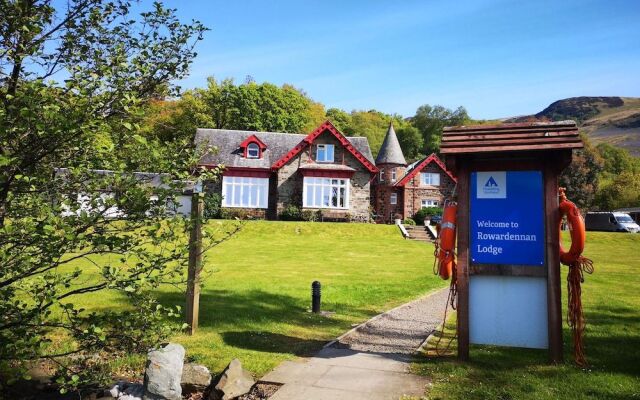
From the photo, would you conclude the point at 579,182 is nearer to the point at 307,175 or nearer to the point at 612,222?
the point at 612,222

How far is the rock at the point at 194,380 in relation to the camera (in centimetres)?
Result: 652

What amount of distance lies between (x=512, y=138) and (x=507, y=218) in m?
1.27

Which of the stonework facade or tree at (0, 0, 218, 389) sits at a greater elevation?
the stonework facade

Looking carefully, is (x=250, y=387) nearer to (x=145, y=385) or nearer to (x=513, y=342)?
(x=145, y=385)

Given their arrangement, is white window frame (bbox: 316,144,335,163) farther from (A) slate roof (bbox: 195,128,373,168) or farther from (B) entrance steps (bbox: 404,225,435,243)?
(B) entrance steps (bbox: 404,225,435,243)

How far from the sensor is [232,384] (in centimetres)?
617

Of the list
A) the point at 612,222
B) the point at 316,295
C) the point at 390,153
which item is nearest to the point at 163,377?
the point at 316,295

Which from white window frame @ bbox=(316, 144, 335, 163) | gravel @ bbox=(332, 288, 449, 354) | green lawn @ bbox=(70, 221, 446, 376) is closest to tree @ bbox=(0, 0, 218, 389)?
green lawn @ bbox=(70, 221, 446, 376)

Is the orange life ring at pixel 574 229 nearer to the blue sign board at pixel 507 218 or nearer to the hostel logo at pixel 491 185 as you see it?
the blue sign board at pixel 507 218

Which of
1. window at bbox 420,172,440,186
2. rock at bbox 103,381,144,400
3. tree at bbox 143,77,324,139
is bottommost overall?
rock at bbox 103,381,144,400

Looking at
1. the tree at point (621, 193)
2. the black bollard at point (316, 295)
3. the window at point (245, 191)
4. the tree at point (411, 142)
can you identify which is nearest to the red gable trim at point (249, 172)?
the window at point (245, 191)

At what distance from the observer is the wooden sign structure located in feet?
23.1

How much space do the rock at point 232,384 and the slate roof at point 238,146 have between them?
29.8m

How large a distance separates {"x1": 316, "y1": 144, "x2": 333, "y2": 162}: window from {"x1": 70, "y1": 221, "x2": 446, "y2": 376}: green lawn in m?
11.6
